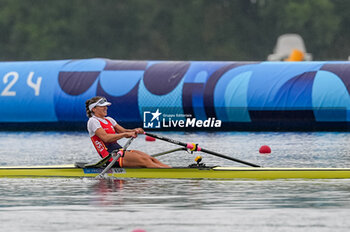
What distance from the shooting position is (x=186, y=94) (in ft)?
104

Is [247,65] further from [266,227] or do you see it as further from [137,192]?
[266,227]

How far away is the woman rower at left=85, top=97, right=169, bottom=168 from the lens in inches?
682

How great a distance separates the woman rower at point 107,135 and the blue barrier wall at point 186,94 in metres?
14.0

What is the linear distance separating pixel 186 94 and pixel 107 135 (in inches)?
573

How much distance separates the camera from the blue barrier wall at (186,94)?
101ft

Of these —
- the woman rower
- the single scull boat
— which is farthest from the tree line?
the single scull boat

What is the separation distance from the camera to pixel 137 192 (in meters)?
15.5

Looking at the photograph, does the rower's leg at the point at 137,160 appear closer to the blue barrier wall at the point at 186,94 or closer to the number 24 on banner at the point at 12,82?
the blue barrier wall at the point at 186,94

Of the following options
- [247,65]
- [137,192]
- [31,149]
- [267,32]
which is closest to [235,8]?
[267,32]

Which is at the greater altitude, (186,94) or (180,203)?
(186,94)

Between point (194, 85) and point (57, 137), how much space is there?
4852mm

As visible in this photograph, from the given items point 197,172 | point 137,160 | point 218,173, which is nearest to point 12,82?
point 137,160

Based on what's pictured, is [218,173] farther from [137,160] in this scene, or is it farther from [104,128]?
[104,128]

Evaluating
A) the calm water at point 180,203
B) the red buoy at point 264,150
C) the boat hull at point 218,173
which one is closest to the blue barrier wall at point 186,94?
the red buoy at point 264,150
